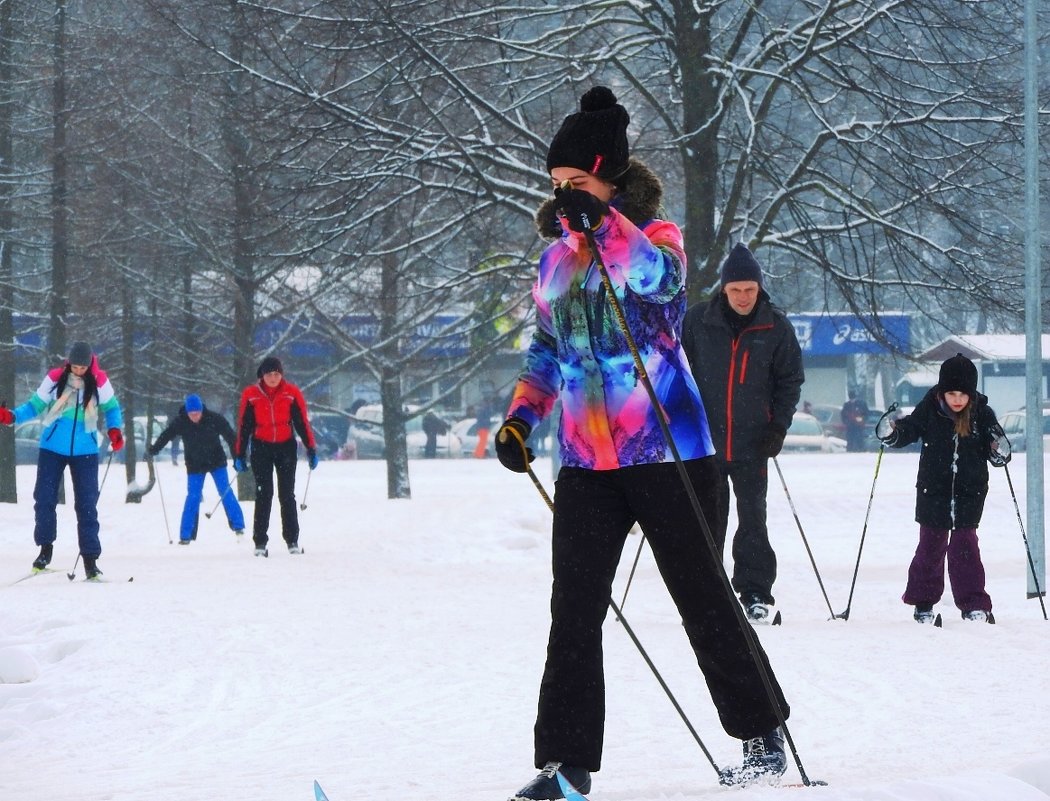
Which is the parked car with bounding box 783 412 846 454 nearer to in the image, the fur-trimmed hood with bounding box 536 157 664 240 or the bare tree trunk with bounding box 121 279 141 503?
the bare tree trunk with bounding box 121 279 141 503

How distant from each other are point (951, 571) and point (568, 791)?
18.1 feet

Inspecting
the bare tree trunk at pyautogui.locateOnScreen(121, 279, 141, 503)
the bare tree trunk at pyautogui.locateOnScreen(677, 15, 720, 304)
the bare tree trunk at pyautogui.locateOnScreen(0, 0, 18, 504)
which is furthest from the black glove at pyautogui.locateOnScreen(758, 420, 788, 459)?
the bare tree trunk at pyautogui.locateOnScreen(121, 279, 141, 503)

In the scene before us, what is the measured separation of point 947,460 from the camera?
8664 mm

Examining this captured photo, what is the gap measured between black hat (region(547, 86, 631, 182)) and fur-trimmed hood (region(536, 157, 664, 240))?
53 mm

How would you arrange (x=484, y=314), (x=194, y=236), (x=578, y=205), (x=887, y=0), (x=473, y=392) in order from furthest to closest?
→ (x=473, y=392), (x=194, y=236), (x=484, y=314), (x=887, y=0), (x=578, y=205)

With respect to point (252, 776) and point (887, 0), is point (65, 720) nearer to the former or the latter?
point (252, 776)

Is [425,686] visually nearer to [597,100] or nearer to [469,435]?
[597,100]

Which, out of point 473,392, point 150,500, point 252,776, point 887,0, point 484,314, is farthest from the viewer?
point 473,392

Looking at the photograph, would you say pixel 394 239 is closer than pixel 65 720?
No

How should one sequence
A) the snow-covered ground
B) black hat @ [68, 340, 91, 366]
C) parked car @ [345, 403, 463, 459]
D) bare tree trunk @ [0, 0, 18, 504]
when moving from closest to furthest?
the snow-covered ground < black hat @ [68, 340, 91, 366] < bare tree trunk @ [0, 0, 18, 504] < parked car @ [345, 403, 463, 459]

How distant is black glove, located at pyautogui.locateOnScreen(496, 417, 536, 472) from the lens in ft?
13.9

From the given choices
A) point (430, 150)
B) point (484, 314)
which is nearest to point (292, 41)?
point (430, 150)

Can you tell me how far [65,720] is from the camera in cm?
616

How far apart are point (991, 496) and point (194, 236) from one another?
11.8m
